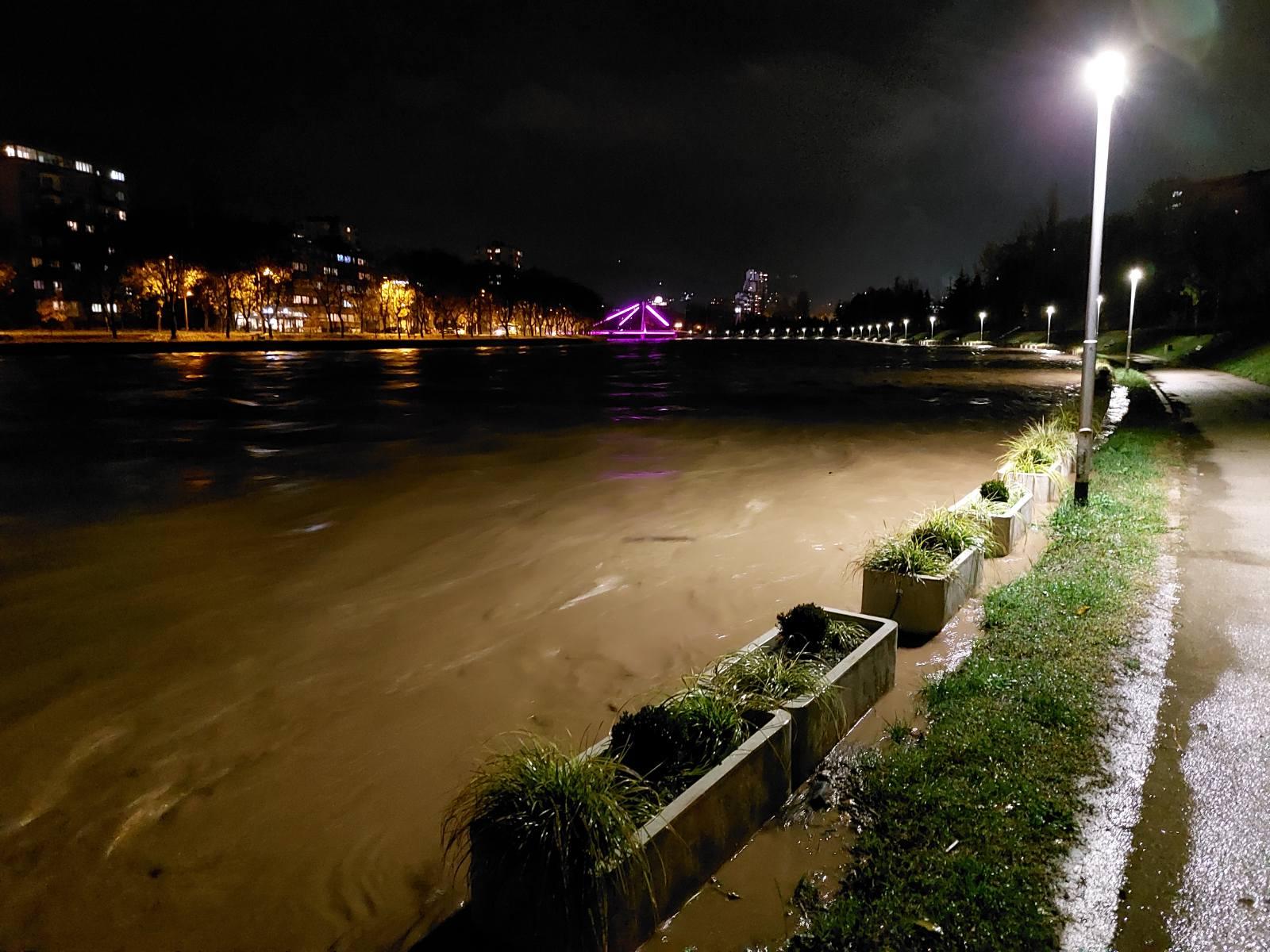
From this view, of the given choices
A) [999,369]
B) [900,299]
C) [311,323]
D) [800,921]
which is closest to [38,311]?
[311,323]

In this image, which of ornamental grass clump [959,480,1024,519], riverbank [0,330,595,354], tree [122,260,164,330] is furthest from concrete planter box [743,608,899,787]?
tree [122,260,164,330]

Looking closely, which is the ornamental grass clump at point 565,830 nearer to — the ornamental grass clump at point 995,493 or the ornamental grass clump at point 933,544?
the ornamental grass clump at point 933,544

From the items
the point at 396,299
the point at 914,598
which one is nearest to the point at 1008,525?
the point at 914,598

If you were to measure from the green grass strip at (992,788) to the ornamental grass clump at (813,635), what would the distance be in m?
0.66

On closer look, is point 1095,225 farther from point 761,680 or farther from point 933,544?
point 761,680

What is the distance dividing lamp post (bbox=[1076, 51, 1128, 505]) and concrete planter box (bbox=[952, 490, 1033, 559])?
1767 mm

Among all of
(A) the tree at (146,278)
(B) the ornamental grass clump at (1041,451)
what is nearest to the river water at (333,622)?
(B) the ornamental grass clump at (1041,451)

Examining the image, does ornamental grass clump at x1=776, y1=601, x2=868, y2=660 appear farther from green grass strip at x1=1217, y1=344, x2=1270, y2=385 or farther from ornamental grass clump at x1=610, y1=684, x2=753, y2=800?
green grass strip at x1=1217, y1=344, x2=1270, y2=385

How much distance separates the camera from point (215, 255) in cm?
7706

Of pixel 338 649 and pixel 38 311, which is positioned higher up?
pixel 38 311

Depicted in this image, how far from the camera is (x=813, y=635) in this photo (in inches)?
218

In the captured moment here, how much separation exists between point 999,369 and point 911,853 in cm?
5281

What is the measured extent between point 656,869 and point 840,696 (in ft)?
6.16

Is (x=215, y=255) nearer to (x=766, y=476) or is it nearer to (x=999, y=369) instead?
(x=999, y=369)
